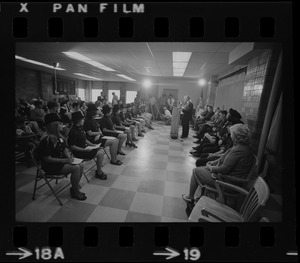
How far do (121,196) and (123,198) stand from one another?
6 centimetres

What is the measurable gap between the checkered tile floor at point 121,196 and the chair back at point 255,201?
78cm

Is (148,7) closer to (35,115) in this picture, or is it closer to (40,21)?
(40,21)

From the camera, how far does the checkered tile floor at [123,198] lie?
80.9 inches

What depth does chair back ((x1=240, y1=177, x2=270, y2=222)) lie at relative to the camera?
4.64ft

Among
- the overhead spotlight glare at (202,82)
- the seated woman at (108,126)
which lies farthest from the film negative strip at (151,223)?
the overhead spotlight glare at (202,82)

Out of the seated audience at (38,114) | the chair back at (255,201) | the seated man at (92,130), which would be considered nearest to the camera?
the chair back at (255,201)

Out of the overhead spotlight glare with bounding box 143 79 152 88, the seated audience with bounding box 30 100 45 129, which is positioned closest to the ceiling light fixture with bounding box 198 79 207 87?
the overhead spotlight glare with bounding box 143 79 152 88

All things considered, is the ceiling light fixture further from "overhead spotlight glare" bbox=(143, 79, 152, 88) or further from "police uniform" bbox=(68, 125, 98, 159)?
"police uniform" bbox=(68, 125, 98, 159)

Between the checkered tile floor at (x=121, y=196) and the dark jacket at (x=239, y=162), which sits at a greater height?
the dark jacket at (x=239, y=162)

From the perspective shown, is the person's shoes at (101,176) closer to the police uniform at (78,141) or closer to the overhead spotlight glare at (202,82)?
the police uniform at (78,141)

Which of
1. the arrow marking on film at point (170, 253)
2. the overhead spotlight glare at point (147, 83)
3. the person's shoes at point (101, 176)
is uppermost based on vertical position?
the overhead spotlight glare at point (147, 83)

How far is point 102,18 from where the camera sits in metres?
1.50

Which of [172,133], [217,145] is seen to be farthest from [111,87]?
[217,145]

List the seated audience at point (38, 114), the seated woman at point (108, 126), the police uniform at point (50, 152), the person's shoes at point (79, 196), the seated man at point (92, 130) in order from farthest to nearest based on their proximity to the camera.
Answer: the seated woman at point (108, 126) → the seated audience at point (38, 114) → the seated man at point (92, 130) → the person's shoes at point (79, 196) → the police uniform at point (50, 152)
